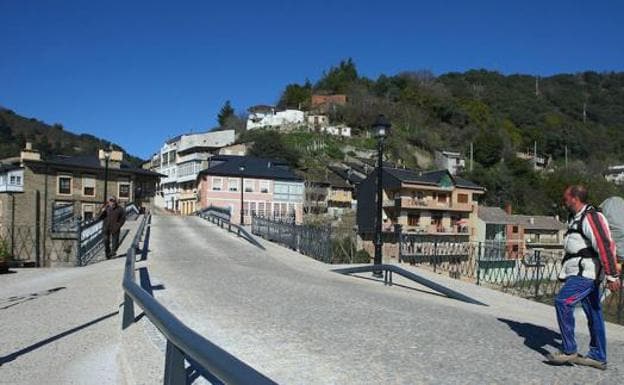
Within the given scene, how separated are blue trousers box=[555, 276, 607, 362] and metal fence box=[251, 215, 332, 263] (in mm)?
12092

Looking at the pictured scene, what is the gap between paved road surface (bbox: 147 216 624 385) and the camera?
5086 mm

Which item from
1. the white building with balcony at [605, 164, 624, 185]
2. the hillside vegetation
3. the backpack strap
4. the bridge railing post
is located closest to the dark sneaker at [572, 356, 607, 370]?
the backpack strap

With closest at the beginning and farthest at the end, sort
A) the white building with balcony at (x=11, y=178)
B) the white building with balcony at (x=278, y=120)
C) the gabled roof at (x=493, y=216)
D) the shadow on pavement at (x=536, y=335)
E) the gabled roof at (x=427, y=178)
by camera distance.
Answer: the shadow on pavement at (x=536, y=335)
the white building with balcony at (x=11, y=178)
the gabled roof at (x=427, y=178)
the gabled roof at (x=493, y=216)
the white building with balcony at (x=278, y=120)

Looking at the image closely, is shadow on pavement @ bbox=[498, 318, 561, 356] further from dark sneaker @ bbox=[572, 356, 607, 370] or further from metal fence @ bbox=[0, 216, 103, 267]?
metal fence @ bbox=[0, 216, 103, 267]

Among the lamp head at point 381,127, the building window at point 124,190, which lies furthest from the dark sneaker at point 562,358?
the building window at point 124,190

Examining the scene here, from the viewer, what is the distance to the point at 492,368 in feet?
17.4

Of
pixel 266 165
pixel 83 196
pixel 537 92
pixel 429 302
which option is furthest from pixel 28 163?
pixel 537 92

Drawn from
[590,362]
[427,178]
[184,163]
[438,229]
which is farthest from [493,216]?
[590,362]

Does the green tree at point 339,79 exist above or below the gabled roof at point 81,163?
above

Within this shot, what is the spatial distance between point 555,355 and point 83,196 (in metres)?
54.2

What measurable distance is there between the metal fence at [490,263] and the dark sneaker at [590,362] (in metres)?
9.28

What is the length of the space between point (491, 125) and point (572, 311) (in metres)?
139

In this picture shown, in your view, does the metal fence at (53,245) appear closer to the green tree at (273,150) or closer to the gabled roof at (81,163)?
the gabled roof at (81,163)

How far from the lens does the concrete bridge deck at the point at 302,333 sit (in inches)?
203
